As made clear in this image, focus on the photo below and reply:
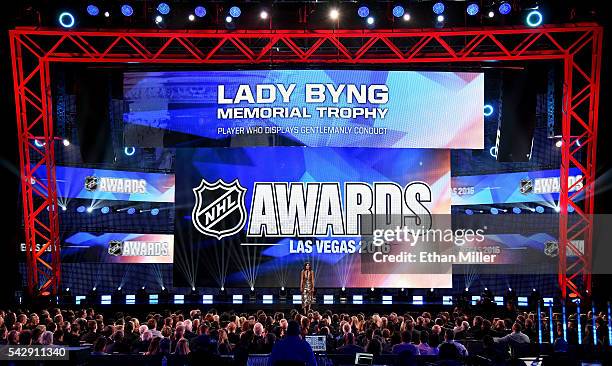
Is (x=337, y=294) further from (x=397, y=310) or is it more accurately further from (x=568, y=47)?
(x=568, y=47)

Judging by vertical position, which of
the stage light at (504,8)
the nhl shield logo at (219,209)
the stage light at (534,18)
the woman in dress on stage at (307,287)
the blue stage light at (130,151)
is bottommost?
the woman in dress on stage at (307,287)

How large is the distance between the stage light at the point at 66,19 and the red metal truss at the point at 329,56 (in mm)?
213

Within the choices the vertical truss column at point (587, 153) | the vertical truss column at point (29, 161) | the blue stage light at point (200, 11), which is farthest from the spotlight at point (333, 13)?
the vertical truss column at point (29, 161)

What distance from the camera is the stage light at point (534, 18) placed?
17.8 metres

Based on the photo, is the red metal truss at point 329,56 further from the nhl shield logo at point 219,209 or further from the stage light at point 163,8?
the nhl shield logo at point 219,209

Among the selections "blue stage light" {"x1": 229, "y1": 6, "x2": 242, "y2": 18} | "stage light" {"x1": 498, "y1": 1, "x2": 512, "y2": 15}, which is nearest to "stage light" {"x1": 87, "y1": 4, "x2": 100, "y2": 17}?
"blue stage light" {"x1": 229, "y1": 6, "x2": 242, "y2": 18}

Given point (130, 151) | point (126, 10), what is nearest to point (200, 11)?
point (126, 10)

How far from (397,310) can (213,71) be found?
25.7 ft

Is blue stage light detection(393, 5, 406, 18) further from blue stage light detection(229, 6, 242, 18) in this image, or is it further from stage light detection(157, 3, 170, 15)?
stage light detection(157, 3, 170, 15)

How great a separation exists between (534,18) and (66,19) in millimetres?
10762

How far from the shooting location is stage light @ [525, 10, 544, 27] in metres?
17.8

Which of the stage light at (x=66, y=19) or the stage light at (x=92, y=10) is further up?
the stage light at (x=92, y=10)

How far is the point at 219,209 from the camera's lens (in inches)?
839

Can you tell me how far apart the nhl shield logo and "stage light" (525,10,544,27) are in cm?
856
